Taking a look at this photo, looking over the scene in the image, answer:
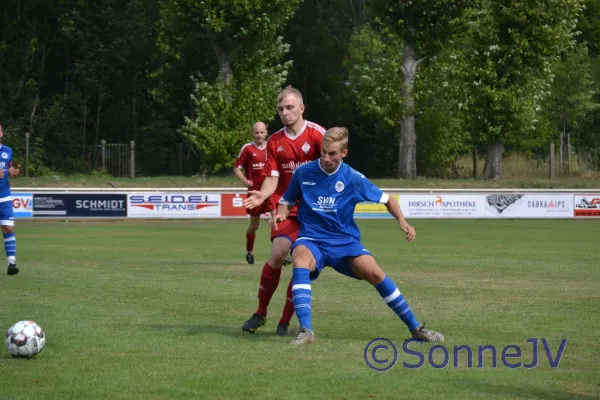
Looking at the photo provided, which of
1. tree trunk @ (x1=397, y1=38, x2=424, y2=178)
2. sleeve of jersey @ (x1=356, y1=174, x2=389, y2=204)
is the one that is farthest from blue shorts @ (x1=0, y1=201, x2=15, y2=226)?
tree trunk @ (x1=397, y1=38, x2=424, y2=178)

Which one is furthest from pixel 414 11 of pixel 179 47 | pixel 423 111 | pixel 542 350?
pixel 542 350

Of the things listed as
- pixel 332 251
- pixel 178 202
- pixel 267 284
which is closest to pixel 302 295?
pixel 332 251

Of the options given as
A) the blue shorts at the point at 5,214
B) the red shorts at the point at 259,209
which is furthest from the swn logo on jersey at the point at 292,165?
the blue shorts at the point at 5,214

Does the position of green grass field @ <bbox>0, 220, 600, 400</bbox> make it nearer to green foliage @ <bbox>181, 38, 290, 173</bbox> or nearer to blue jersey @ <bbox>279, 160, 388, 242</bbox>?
blue jersey @ <bbox>279, 160, 388, 242</bbox>

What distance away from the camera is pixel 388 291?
918cm

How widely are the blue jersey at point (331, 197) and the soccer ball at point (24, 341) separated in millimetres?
2337

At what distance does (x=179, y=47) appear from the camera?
52156 millimetres

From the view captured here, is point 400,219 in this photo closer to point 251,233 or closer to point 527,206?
point 251,233

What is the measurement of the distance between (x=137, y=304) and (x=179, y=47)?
40.9 meters

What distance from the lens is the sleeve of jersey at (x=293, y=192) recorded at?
933 cm

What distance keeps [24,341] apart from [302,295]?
7.40 feet
